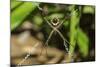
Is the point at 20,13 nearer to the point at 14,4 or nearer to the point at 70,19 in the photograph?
the point at 14,4

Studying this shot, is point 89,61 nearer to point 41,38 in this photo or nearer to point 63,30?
point 63,30

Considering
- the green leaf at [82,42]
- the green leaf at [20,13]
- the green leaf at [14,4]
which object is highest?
the green leaf at [14,4]

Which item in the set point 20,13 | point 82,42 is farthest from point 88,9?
point 20,13

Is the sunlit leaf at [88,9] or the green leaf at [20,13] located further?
the sunlit leaf at [88,9]

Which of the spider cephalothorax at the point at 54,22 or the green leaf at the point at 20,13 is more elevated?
the green leaf at the point at 20,13

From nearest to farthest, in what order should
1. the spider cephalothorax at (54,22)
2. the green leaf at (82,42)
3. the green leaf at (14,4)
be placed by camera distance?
the green leaf at (14,4) < the spider cephalothorax at (54,22) < the green leaf at (82,42)

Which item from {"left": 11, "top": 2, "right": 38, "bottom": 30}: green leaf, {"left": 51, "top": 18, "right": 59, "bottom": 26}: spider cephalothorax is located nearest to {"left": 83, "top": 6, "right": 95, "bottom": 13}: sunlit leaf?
{"left": 51, "top": 18, "right": 59, "bottom": 26}: spider cephalothorax

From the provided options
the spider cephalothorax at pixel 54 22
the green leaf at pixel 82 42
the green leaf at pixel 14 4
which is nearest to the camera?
the green leaf at pixel 14 4

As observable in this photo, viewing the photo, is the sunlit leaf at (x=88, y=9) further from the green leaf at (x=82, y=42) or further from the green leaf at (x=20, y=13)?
the green leaf at (x=20, y=13)

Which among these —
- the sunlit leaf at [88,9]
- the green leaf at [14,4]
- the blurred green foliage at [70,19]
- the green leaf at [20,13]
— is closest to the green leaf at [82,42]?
the blurred green foliage at [70,19]
